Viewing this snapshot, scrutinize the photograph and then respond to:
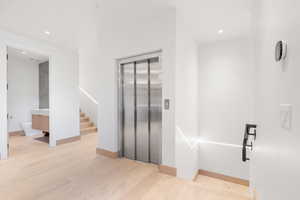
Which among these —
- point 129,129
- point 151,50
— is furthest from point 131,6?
point 129,129

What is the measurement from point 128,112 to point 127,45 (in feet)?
4.40

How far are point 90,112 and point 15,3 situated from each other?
423cm

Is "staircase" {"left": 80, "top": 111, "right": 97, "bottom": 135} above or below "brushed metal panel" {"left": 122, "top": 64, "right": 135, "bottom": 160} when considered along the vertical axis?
below

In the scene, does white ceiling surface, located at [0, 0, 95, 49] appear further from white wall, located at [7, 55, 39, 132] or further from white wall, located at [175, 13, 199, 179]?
white wall, located at [7, 55, 39, 132]

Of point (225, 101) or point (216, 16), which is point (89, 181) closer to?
point (225, 101)

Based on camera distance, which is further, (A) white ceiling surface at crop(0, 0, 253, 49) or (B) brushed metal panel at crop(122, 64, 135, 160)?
(B) brushed metal panel at crop(122, 64, 135, 160)

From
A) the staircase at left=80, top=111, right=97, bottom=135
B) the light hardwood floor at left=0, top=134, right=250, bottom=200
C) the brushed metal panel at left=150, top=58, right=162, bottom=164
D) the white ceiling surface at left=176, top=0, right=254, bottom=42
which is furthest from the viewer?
the staircase at left=80, top=111, right=97, bottom=135

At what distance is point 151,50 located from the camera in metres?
2.52

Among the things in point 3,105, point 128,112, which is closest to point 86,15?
point 128,112

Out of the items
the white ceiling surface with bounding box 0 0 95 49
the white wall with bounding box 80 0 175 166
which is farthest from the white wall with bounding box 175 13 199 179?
the white ceiling surface with bounding box 0 0 95 49

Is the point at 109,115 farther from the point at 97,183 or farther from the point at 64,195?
the point at 64,195

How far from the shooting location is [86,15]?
2639 millimetres

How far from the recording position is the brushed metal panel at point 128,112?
2939 millimetres

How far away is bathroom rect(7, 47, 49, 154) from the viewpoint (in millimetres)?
4508
